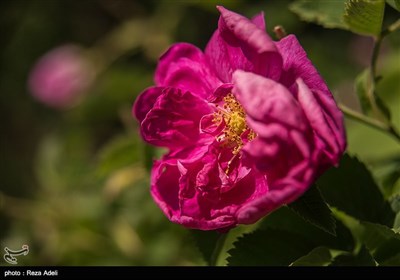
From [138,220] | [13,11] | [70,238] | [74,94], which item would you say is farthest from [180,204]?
[13,11]

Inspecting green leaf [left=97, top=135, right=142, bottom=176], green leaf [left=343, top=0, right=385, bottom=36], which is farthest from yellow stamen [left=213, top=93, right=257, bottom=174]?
green leaf [left=97, top=135, right=142, bottom=176]

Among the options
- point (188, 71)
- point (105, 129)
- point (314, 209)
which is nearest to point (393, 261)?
point (314, 209)

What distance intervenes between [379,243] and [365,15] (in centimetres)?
33

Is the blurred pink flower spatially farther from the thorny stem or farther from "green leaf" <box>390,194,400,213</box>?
"green leaf" <box>390,194,400,213</box>

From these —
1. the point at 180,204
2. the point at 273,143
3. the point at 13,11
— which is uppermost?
the point at 273,143

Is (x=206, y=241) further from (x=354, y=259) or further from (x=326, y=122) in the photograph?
(x=326, y=122)

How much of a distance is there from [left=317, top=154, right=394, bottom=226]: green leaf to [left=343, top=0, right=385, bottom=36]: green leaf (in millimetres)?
194

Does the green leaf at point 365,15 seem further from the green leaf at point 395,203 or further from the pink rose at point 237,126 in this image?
the green leaf at point 395,203

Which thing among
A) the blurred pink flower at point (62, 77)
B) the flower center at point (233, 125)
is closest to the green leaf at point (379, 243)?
the flower center at point (233, 125)

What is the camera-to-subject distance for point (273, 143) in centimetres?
70

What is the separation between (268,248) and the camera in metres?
0.87
